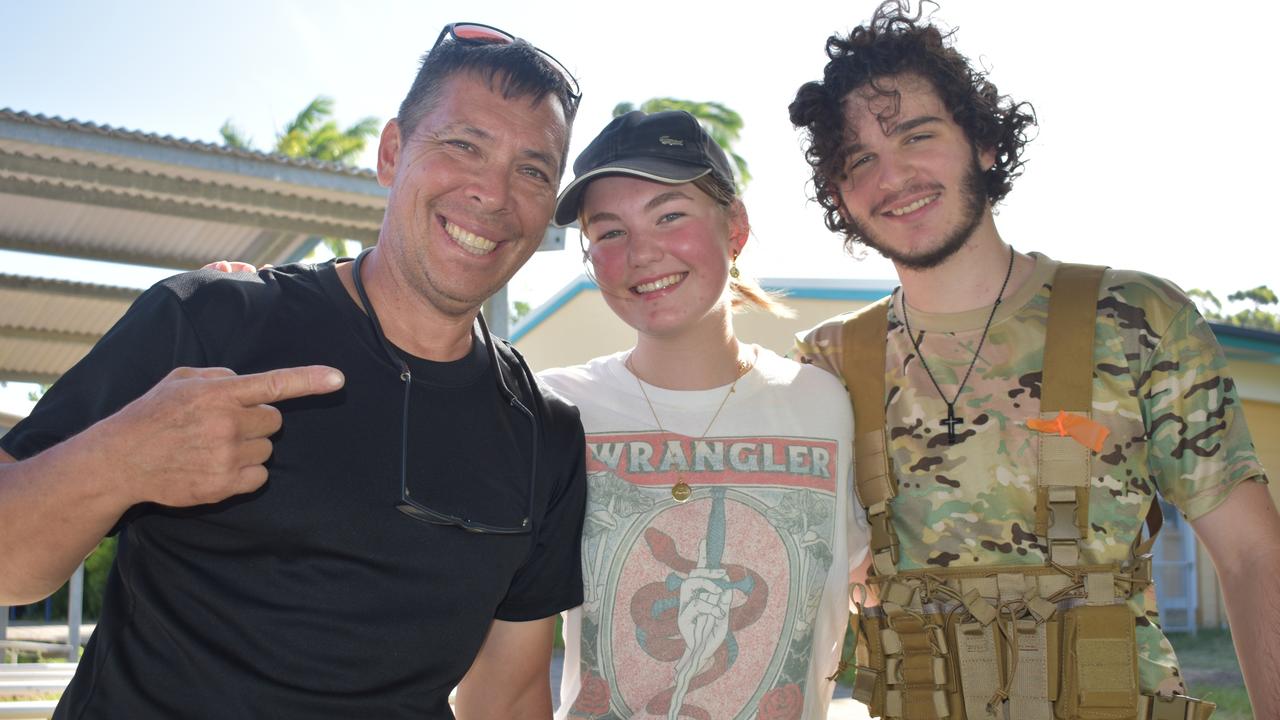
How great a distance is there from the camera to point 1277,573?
267cm

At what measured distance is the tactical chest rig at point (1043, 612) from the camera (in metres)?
2.81

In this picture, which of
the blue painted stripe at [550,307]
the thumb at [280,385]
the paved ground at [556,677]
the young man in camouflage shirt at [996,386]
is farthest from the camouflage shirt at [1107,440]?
the blue painted stripe at [550,307]

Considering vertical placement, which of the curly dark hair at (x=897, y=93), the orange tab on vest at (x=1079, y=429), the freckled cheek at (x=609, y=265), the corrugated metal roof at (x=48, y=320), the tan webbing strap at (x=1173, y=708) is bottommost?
the tan webbing strap at (x=1173, y=708)

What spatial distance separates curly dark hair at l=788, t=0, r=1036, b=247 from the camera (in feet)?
11.5

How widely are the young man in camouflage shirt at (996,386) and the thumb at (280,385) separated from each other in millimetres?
1855

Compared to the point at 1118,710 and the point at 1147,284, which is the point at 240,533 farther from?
the point at 1147,284

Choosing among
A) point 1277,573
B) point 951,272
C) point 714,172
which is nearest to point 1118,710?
point 1277,573

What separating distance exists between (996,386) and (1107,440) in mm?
329

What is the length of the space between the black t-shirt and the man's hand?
0.77 feet

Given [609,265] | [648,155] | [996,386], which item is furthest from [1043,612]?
[648,155]

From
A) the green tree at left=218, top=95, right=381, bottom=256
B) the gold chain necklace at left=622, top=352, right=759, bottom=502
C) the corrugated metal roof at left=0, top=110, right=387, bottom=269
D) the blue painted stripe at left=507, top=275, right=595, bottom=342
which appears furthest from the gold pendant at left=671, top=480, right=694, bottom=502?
the green tree at left=218, top=95, right=381, bottom=256

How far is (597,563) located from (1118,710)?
4.68 ft

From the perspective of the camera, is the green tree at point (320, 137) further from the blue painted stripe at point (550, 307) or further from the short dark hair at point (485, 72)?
the short dark hair at point (485, 72)

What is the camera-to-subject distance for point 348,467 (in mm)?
2236
